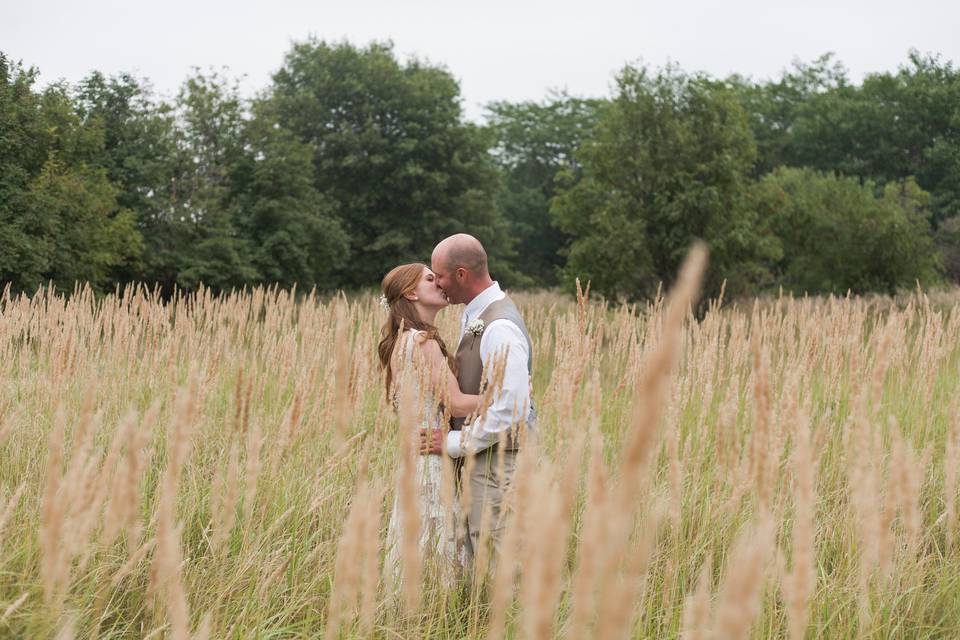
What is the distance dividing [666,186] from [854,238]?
7.94m

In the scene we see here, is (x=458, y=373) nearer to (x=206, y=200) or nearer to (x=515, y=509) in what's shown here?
(x=515, y=509)

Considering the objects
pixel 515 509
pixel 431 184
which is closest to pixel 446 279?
pixel 515 509

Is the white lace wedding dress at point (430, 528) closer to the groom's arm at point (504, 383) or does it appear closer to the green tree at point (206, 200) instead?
the groom's arm at point (504, 383)

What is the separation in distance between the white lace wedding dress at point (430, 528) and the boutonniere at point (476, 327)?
25cm

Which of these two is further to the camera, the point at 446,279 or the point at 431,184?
the point at 431,184

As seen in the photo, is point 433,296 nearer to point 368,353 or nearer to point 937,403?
point 368,353

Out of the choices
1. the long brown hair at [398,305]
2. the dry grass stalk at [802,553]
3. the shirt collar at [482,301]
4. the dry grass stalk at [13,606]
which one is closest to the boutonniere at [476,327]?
the shirt collar at [482,301]

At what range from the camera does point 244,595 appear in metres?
2.32

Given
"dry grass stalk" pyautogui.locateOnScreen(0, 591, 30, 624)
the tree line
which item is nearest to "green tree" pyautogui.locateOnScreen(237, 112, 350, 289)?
the tree line

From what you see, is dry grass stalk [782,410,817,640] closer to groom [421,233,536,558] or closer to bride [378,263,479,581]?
bride [378,263,479,581]

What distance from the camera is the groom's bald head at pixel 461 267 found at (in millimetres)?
3266

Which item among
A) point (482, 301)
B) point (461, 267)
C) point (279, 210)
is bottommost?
point (482, 301)

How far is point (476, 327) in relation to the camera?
10.3ft

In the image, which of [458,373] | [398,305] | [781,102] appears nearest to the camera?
[458,373]
